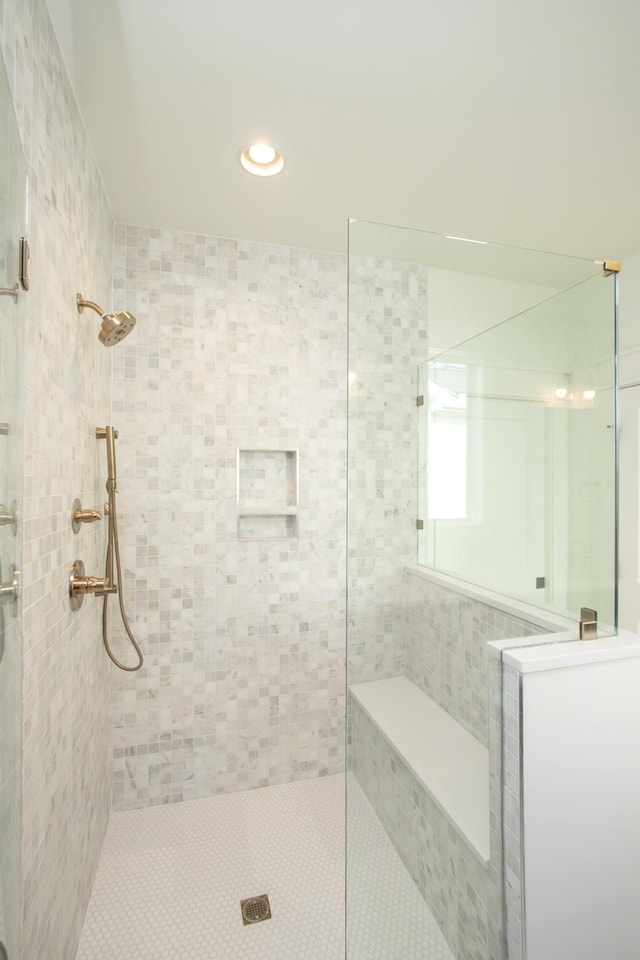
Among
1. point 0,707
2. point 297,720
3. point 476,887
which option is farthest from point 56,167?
point 297,720

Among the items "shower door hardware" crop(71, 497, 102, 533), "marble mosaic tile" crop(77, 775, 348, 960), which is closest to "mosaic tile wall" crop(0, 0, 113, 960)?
"shower door hardware" crop(71, 497, 102, 533)

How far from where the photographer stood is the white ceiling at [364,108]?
3.75ft

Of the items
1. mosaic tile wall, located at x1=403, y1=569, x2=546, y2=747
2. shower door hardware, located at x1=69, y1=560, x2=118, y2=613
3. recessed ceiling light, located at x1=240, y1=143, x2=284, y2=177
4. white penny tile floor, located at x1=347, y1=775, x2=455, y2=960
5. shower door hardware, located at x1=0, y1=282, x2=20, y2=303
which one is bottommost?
white penny tile floor, located at x1=347, y1=775, x2=455, y2=960

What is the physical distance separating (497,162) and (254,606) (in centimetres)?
199

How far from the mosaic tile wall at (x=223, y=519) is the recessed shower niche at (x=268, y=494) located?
5 cm

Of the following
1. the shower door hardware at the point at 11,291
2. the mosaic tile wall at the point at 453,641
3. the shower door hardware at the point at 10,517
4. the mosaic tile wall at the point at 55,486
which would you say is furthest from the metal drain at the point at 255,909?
the shower door hardware at the point at 11,291

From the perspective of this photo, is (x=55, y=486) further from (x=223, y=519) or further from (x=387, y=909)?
(x=387, y=909)

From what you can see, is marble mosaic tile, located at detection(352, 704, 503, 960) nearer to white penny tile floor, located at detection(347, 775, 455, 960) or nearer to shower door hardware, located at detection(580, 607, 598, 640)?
white penny tile floor, located at detection(347, 775, 455, 960)

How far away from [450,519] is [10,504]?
97 cm

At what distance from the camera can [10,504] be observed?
0.66m

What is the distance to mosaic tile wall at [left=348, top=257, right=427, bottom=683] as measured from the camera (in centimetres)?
124

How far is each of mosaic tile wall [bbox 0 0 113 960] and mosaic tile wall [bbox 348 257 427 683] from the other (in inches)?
30.1

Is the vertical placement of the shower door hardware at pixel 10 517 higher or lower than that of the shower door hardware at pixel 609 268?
lower

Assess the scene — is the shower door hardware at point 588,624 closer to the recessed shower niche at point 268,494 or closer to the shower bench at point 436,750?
the shower bench at point 436,750
